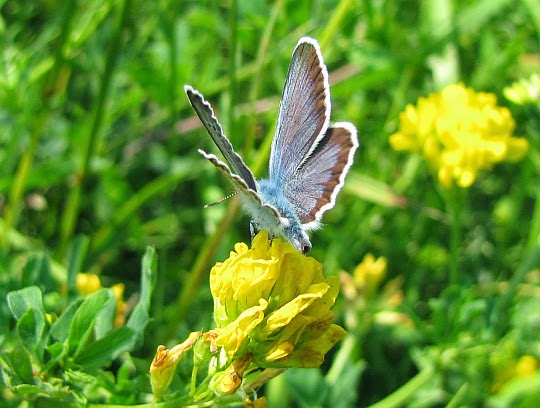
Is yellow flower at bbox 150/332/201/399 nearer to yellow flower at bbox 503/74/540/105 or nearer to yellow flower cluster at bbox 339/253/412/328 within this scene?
yellow flower cluster at bbox 339/253/412/328

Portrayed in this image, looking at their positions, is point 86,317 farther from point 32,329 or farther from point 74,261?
point 74,261

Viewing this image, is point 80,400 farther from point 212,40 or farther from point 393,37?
point 212,40

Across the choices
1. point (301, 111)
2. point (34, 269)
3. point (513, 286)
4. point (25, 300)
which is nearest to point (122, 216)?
point (34, 269)

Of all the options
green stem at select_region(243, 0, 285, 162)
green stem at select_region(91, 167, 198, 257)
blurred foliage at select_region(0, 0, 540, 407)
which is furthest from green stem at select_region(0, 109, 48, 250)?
green stem at select_region(243, 0, 285, 162)

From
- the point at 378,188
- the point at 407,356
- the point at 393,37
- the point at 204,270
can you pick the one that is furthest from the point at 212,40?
the point at 407,356

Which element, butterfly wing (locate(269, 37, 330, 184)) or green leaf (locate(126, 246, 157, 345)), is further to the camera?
butterfly wing (locate(269, 37, 330, 184))

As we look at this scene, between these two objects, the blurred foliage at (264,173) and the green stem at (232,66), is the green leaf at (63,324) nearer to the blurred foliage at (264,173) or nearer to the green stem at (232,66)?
the blurred foliage at (264,173)
